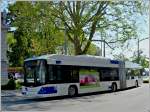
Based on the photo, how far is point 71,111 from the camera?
1600 centimetres

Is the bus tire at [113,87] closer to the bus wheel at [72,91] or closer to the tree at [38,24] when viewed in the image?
the bus wheel at [72,91]

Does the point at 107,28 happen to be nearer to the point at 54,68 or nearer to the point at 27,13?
the point at 27,13

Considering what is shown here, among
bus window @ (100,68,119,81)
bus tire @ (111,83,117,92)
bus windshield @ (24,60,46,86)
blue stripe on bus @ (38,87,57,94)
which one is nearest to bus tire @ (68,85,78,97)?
blue stripe on bus @ (38,87,57,94)

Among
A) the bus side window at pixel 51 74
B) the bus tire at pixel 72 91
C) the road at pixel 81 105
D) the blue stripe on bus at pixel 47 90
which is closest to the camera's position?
the road at pixel 81 105

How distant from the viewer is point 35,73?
23.5 metres

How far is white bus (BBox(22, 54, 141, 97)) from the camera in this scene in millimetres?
23219

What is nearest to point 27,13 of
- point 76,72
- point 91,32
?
point 91,32

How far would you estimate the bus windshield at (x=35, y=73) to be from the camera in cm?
2314

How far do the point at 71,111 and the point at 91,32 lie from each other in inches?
825

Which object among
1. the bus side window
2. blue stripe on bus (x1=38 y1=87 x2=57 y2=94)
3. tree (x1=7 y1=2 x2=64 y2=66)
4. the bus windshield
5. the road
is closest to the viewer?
the road

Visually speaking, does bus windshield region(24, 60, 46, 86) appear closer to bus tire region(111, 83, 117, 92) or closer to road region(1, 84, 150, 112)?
road region(1, 84, 150, 112)

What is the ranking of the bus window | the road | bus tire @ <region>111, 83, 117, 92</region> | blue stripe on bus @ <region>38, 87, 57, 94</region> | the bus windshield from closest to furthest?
the road, blue stripe on bus @ <region>38, 87, 57, 94</region>, the bus windshield, the bus window, bus tire @ <region>111, 83, 117, 92</region>

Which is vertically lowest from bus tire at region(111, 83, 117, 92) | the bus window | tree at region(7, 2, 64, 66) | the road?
the road

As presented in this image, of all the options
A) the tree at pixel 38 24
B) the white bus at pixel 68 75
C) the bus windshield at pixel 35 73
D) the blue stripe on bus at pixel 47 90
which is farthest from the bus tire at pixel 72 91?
the tree at pixel 38 24
